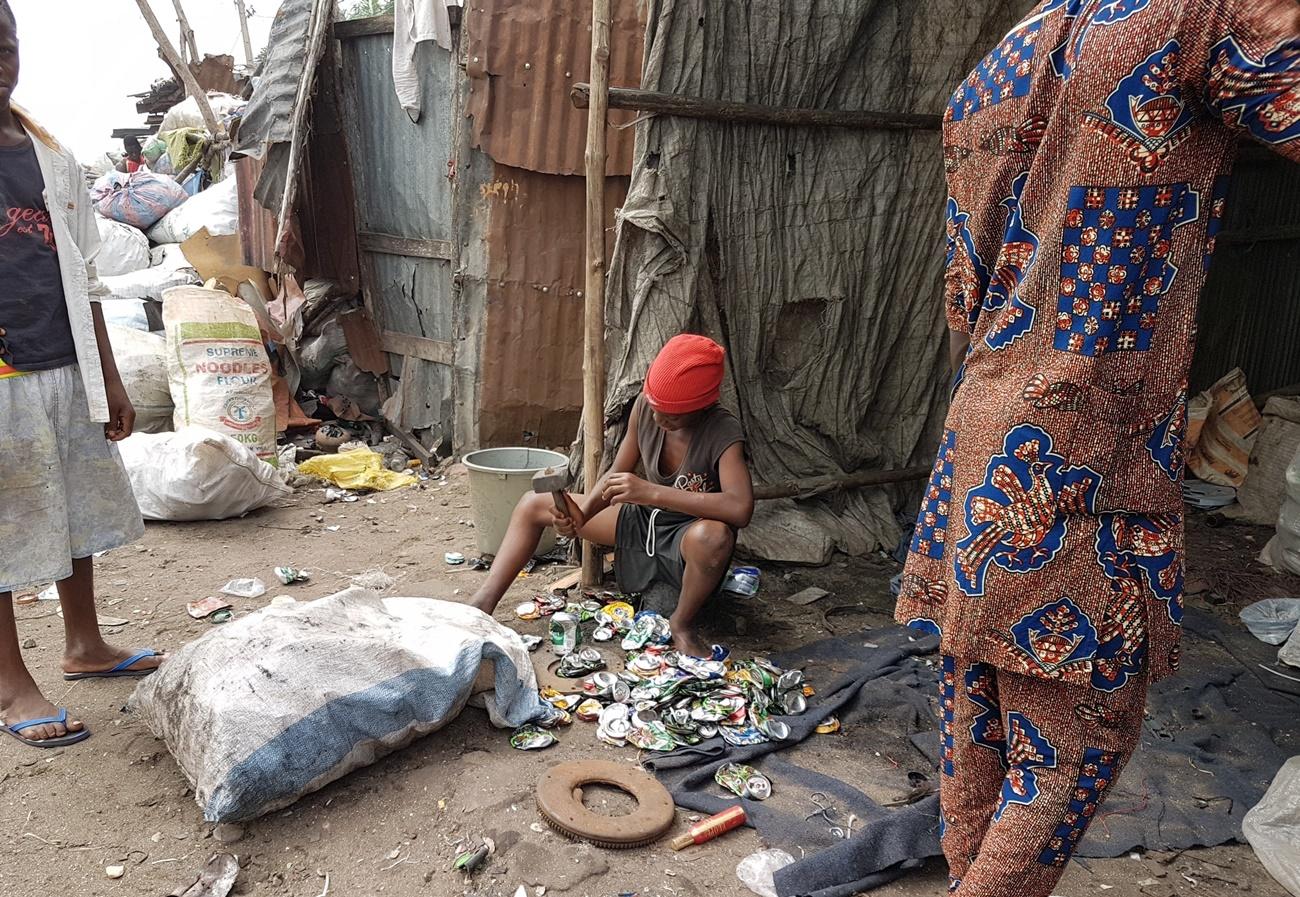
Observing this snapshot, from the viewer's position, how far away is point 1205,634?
12.1 ft

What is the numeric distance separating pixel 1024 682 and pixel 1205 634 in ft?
9.04

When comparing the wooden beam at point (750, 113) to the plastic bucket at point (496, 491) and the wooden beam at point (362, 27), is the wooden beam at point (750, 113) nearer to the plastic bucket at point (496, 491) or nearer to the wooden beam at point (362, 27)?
the plastic bucket at point (496, 491)

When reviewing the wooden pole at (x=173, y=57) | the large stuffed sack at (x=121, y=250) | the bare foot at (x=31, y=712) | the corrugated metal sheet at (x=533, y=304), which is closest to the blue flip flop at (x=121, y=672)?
the bare foot at (x=31, y=712)

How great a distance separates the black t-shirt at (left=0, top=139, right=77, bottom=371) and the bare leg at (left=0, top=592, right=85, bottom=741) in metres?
0.69

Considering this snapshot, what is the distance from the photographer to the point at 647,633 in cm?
323

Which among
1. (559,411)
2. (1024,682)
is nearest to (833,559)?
(559,411)

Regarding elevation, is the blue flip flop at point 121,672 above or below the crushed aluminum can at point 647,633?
below

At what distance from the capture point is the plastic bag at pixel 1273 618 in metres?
3.63

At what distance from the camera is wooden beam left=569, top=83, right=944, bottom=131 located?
11.1 feet

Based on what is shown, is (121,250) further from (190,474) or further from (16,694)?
(16,694)

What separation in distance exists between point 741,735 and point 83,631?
6.90ft

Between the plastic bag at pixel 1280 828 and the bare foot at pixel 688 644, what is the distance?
1.60 metres

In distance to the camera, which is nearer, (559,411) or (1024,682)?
(1024,682)

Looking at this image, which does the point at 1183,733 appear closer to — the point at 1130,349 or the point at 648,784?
the point at 648,784
